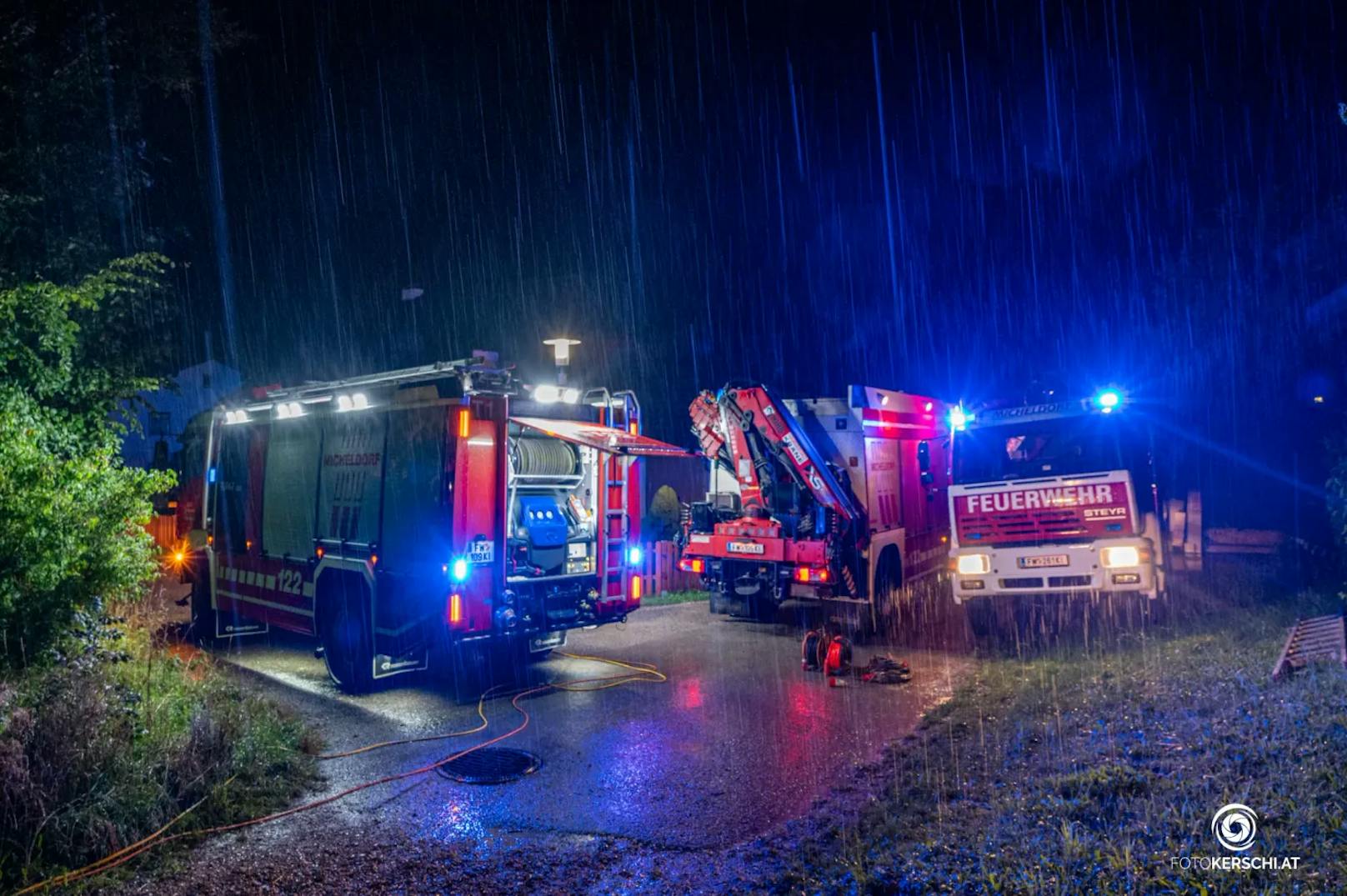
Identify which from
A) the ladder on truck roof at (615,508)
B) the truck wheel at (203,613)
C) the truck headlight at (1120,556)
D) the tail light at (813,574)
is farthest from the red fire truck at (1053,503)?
the truck wheel at (203,613)

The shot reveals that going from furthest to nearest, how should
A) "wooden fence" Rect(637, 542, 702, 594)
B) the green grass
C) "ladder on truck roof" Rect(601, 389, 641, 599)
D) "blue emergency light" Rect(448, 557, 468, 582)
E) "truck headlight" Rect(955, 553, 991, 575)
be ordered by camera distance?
1. "wooden fence" Rect(637, 542, 702, 594)
2. the green grass
3. "truck headlight" Rect(955, 553, 991, 575)
4. "ladder on truck roof" Rect(601, 389, 641, 599)
5. "blue emergency light" Rect(448, 557, 468, 582)

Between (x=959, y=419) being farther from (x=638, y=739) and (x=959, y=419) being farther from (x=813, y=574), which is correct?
(x=638, y=739)

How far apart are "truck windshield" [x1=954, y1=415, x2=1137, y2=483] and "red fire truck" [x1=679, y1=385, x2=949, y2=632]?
1.22 metres

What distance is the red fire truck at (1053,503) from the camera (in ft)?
31.3

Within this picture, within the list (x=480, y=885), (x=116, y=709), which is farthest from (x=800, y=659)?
(x=116, y=709)

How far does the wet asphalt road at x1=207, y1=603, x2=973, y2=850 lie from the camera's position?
522 cm

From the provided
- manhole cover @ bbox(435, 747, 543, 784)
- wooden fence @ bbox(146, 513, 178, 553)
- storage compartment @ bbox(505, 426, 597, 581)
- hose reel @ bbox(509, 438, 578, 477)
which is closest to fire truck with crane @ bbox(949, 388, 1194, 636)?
storage compartment @ bbox(505, 426, 597, 581)

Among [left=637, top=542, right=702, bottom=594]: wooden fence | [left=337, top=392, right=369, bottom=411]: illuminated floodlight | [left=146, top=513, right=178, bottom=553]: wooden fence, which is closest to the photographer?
[left=337, top=392, right=369, bottom=411]: illuminated floodlight

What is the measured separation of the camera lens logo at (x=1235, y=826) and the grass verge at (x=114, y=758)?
524cm

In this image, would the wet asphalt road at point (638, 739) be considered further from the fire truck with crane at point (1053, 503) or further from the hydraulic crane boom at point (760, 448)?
the hydraulic crane boom at point (760, 448)

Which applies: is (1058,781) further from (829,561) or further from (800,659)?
(829,561)

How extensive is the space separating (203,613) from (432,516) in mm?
5297

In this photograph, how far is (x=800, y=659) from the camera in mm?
9680

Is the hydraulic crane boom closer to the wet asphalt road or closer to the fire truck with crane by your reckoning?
the fire truck with crane
